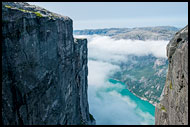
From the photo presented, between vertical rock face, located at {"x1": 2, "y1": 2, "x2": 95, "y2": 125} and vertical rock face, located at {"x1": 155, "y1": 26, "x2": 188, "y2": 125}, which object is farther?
vertical rock face, located at {"x1": 155, "y1": 26, "x2": 188, "y2": 125}

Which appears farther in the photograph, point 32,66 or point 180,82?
point 32,66

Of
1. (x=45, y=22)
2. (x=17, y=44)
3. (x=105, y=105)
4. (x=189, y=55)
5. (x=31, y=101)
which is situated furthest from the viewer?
(x=105, y=105)

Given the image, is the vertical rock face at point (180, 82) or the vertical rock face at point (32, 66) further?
the vertical rock face at point (180, 82)

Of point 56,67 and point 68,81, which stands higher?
point 56,67

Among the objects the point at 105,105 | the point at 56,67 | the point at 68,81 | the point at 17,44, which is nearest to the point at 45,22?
the point at 17,44

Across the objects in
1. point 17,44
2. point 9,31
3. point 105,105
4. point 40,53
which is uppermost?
point 9,31

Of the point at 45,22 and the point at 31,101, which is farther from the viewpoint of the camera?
the point at 45,22

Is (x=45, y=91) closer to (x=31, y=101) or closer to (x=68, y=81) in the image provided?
(x=31, y=101)

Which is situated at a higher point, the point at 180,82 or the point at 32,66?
the point at 32,66
